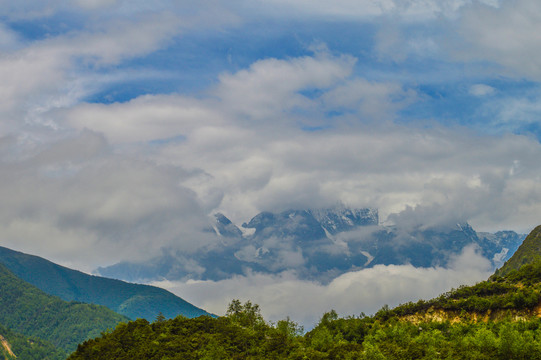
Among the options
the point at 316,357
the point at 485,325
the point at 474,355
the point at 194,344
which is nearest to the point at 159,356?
the point at 194,344

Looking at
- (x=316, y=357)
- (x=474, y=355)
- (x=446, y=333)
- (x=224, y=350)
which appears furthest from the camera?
(x=446, y=333)

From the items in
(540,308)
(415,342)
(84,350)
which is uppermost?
(540,308)

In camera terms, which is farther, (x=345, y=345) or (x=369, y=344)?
(x=345, y=345)

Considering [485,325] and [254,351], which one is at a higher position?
[485,325]

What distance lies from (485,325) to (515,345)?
1787 inches

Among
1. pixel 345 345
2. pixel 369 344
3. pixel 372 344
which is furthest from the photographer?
pixel 372 344

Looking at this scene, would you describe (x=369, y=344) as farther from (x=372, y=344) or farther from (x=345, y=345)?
(x=372, y=344)

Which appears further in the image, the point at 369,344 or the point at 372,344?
the point at 372,344

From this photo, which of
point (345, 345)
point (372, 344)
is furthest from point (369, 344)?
point (372, 344)

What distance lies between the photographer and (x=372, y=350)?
155375 millimetres

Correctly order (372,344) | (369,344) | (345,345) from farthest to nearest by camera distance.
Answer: (372,344)
(345,345)
(369,344)

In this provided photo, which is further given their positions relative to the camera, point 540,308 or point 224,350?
point 540,308

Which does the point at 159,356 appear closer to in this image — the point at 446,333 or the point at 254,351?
the point at 254,351

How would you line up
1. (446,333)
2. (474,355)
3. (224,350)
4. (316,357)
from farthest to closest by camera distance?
(446,333) → (224,350) → (316,357) → (474,355)
